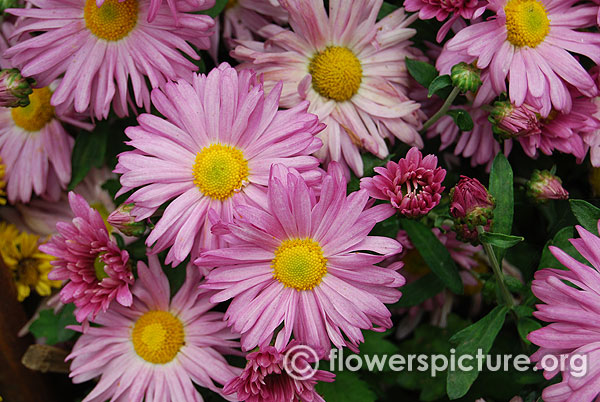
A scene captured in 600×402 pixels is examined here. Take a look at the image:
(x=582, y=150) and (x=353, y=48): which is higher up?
(x=353, y=48)

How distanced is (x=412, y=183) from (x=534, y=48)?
1.34 feet

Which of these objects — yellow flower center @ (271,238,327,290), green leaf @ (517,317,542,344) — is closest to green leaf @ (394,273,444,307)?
green leaf @ (517,317,542,344)

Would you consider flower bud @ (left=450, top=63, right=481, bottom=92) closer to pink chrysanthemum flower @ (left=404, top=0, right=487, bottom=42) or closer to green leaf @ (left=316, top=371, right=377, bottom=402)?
pink chrysanthemum flower @ (left=404, top=0, right=487, bottom=42)

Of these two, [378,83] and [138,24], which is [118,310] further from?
[378,83]

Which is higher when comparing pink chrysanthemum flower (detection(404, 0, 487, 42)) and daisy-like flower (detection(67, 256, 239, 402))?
pink chrysanthemum flower (detection(404, 0, 487, 42))

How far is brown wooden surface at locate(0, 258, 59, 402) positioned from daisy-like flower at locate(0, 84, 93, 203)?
0.68 ft

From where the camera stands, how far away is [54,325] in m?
1.37

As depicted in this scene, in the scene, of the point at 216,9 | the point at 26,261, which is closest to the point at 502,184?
the point at 216,9

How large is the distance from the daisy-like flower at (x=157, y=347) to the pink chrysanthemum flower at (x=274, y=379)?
6.9 inches

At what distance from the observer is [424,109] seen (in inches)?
53.4

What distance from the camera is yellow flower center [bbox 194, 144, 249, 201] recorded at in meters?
1.11

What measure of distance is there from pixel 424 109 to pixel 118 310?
769 millimetres

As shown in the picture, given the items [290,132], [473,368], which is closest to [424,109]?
[290,132]

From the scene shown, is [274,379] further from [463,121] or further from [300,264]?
[463,121]
